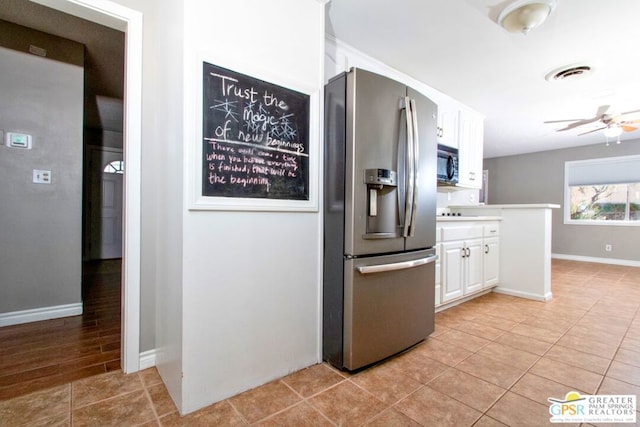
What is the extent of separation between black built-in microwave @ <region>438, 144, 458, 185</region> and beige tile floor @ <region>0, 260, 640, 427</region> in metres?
1.61

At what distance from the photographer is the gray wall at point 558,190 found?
5.47m

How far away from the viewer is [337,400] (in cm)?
148

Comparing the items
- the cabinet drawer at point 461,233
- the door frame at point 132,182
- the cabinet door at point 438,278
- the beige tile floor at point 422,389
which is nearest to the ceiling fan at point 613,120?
the cabinet drawer at point 461,233

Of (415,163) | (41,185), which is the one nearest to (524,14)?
(415,163)

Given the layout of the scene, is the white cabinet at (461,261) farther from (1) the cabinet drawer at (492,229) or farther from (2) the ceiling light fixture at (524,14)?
(2) the ceiling light fixture at (524,14)

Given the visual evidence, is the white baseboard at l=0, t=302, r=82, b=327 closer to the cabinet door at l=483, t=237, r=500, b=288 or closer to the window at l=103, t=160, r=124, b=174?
the window at l=103, t=160, r=124, b=174

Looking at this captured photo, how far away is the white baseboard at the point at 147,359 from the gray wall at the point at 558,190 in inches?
297

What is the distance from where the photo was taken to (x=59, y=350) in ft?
6.49

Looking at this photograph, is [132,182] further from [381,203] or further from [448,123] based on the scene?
[448,123]

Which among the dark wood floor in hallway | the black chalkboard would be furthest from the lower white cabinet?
the dark wood floor in hallway

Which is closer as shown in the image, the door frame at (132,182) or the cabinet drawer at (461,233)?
the door frame at (132,182)

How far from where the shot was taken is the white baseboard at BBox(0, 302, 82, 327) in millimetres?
2414

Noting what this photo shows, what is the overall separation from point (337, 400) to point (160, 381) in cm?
100

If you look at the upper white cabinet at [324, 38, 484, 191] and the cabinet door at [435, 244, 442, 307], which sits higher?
the upper white cabinet at [324, 38, 484, 191]
